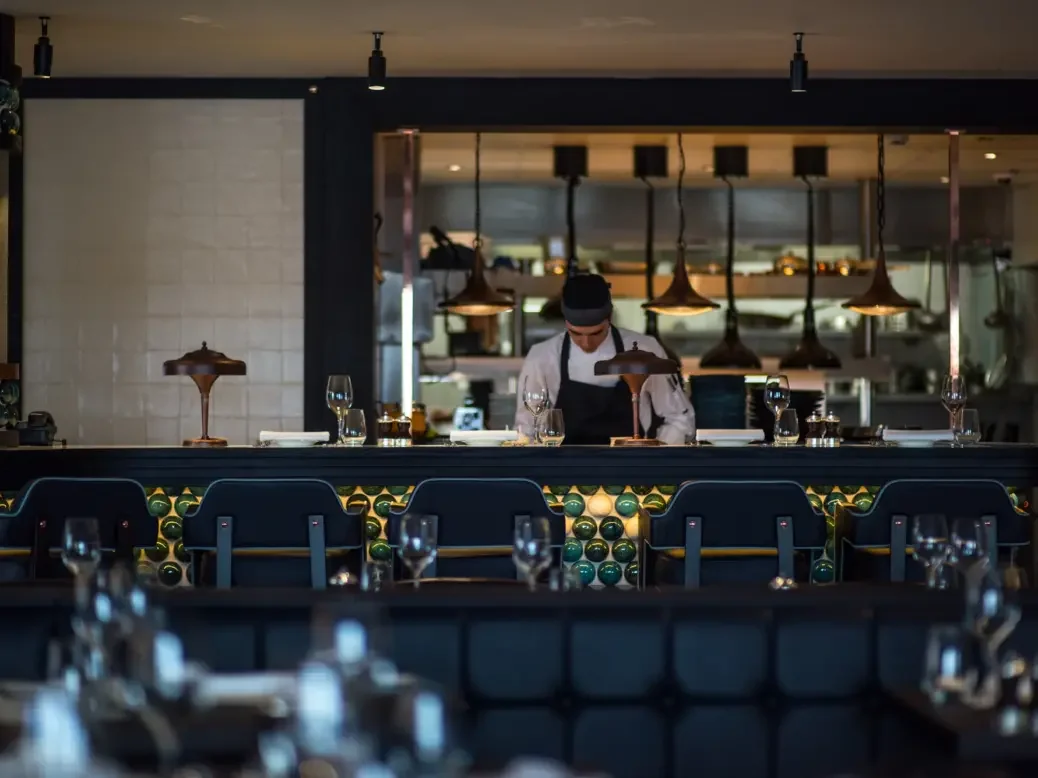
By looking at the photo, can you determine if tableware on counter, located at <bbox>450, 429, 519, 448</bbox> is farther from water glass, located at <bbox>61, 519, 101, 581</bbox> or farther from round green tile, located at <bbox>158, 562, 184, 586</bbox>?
water glass, located at <bbox>61, 519, 101, 581</bbox>

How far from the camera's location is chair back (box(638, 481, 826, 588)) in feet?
14.6

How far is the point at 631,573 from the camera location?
17.2 feet

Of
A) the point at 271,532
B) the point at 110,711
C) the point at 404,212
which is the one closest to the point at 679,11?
the point at 404,212

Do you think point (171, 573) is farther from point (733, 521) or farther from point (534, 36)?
point (534, 36)

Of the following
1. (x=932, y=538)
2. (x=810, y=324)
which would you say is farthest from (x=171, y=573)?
(x=810, y=324)

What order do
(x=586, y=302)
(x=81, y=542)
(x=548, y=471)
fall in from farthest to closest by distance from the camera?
(x=586, y=302) → (x=548, y=471) → (x=81, y=542)

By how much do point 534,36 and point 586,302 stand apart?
1.34m

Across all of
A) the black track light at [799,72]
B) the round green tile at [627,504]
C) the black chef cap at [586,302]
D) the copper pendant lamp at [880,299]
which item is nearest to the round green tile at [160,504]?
the round green tile at [627,504]

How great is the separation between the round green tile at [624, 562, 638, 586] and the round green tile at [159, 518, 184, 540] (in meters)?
1.55

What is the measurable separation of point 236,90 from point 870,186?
4809mm

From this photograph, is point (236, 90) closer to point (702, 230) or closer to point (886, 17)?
point (886, 17)

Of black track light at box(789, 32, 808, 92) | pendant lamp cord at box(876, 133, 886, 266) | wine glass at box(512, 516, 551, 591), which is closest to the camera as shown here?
wine glass at box(512, 516, 551, 591)

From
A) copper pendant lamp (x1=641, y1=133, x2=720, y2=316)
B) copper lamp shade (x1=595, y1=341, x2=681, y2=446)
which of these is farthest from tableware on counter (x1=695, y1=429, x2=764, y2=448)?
copper pendant lamp (x1=641, y1=133, x2=720, y2=316)

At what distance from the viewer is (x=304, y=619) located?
274 cm
